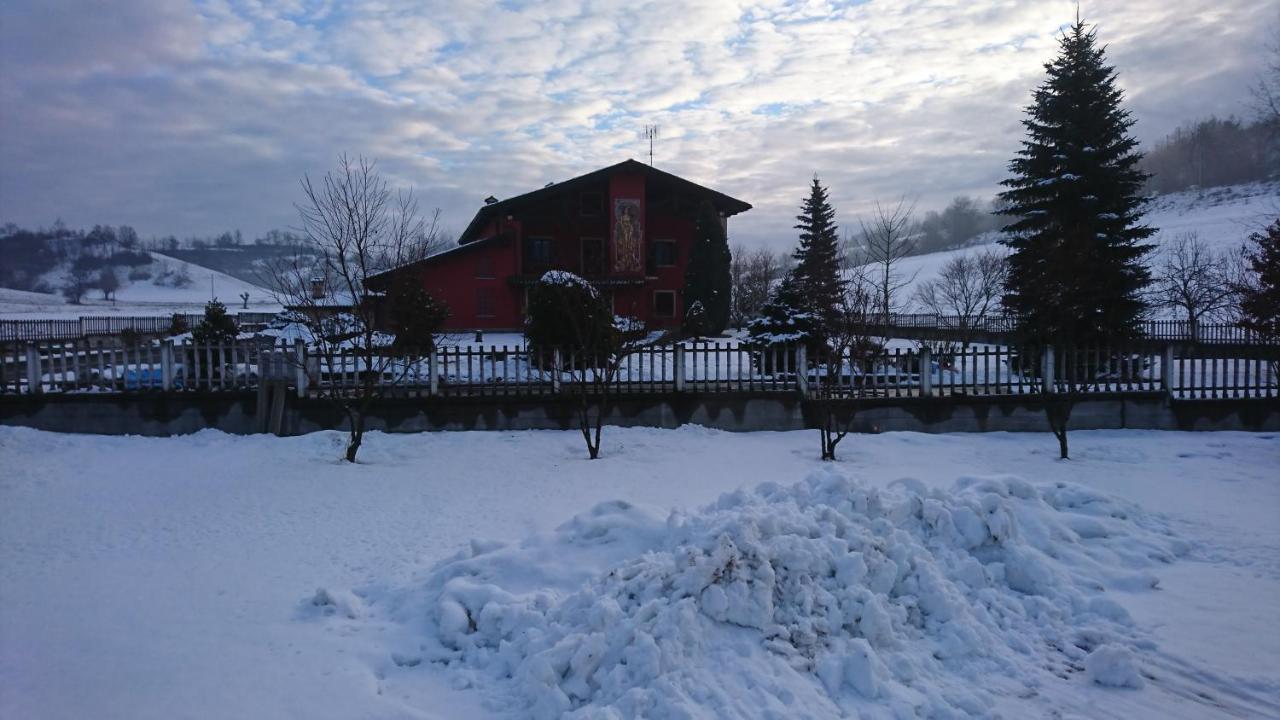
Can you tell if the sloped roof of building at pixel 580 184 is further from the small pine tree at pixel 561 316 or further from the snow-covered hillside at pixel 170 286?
the snow-covered hillside at pixel 170 286

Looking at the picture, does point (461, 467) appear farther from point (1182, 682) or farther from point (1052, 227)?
point (1052, 227)

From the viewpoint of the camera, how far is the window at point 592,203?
122 ft

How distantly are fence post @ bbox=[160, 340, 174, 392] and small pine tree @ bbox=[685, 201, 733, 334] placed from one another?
80.5 feet

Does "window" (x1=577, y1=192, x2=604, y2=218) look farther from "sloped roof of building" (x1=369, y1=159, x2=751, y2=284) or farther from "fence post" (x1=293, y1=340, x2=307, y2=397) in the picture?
"fence post" (x1=293, y1=340, x2=307, y2=397)

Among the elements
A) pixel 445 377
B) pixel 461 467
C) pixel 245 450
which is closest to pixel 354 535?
pixel 461 467

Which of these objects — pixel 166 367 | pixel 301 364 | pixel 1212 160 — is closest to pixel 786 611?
pixel 301 364

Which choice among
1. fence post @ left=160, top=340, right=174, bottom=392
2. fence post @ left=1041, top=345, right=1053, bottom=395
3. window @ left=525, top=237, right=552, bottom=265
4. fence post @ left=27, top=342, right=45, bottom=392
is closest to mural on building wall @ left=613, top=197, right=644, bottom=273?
window @ left=525, top=237, right=552, bottom=265

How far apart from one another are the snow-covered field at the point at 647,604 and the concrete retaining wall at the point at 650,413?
3.71 metres

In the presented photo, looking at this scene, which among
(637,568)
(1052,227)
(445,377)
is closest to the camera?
(637,568)

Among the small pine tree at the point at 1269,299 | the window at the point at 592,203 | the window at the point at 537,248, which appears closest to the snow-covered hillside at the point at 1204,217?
the window at the point at 592,203

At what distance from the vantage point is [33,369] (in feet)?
39.4

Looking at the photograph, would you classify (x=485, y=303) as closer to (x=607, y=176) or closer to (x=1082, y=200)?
(x=607, y=176)

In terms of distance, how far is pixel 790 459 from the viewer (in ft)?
36.4

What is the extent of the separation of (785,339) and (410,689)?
1764 cm
